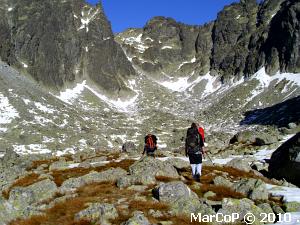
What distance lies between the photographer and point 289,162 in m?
22.9

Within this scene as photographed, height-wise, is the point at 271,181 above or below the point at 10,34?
below

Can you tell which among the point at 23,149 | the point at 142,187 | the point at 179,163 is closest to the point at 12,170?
the point at 179,163

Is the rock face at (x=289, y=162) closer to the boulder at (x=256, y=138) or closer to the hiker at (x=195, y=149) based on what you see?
the hiker at (x=195, y=149)

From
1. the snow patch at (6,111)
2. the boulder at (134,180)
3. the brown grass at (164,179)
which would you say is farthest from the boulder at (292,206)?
the snow patch at (6,111)

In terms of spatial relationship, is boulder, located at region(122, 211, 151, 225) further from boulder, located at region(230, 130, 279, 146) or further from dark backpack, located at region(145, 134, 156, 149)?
boulder, located at region(230, 130, 279, 146)

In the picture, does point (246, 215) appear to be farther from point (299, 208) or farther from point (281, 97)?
point (281, 97)

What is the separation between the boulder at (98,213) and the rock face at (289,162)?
11.5 metres

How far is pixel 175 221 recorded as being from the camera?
46.2 feet

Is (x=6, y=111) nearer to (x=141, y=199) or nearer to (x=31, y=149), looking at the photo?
(x=31, y=149)

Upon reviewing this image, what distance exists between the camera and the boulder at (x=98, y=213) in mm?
14484

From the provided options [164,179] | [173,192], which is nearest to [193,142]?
[164,179]

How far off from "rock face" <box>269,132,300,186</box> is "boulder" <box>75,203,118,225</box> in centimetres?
1147

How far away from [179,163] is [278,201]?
395 inches

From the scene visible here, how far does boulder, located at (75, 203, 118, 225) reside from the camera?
14484 mm
